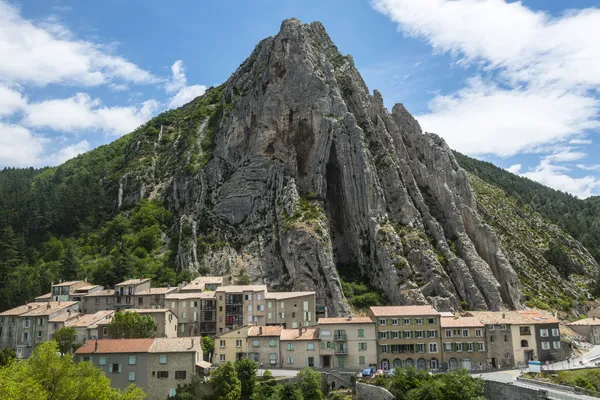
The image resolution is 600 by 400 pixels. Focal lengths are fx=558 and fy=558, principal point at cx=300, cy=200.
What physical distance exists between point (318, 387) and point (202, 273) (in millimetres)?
58676

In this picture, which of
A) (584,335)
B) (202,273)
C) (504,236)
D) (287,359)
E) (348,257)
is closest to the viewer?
(287,359)

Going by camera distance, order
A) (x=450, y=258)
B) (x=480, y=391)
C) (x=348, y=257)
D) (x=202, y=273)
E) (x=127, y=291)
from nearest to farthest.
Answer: (x=480, y=391), (x=127, y=291), (x=450, y=258), (x=202, y=273), (x=348, y=257)

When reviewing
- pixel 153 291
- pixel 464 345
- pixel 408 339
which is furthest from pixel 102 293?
pixel 464 345

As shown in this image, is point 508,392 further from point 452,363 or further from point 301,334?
point 301,334

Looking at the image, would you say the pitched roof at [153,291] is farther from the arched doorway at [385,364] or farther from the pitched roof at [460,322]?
the pitched roof at [460,322]

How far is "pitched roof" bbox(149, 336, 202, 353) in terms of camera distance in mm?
69750

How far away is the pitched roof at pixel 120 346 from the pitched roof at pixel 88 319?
42.7 feet

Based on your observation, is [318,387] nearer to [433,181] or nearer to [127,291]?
[127,291]

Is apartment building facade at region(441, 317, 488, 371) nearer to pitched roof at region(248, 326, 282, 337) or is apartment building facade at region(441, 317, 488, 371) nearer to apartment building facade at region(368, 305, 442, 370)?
apartment building facade at region(368, 305, 442, 370)

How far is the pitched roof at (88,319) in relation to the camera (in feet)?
278

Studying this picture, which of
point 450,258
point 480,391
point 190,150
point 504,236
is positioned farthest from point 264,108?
point 480,391

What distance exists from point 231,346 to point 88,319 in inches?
976

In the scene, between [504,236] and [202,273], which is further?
[504,236]

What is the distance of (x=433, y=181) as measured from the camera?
134 m
